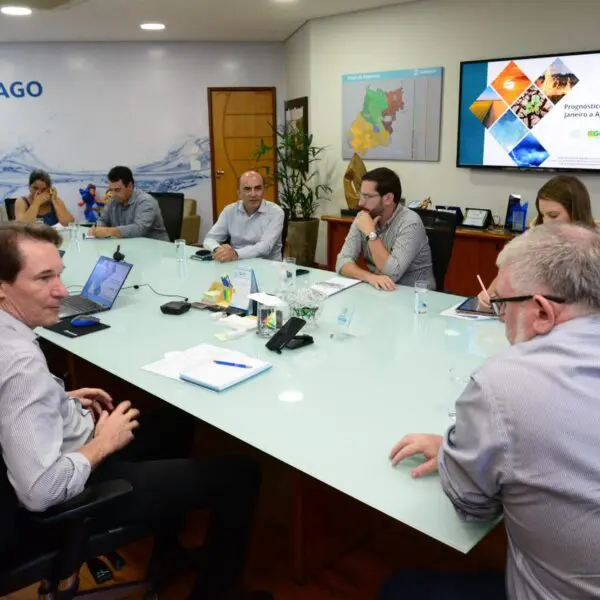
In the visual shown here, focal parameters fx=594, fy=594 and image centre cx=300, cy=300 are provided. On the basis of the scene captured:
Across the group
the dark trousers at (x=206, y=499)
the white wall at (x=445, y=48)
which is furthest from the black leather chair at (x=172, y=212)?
the dark trousers at (x=206, y=499)

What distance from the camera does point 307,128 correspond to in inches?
245

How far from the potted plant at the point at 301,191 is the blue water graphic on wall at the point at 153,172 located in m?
1.41

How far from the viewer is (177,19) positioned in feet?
18.7

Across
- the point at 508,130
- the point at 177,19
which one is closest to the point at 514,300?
the point at 508,130

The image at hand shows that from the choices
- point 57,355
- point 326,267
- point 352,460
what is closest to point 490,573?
point 352,460

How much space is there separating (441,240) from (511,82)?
1998 mm

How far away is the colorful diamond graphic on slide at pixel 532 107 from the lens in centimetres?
431

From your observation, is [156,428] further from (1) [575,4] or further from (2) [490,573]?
(1) [575,4]

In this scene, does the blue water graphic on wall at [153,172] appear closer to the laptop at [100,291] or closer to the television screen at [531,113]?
the television screen at [531,113]

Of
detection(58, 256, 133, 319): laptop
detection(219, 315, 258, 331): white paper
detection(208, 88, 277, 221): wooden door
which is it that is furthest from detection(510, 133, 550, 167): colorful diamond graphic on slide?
detection(208, 88, 277, 221): wooden door

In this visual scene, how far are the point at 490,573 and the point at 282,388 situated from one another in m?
0.75

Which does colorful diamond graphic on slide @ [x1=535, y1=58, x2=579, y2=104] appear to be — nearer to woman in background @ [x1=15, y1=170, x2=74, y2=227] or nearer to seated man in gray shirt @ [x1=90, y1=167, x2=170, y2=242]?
seated man in gray shirt @ [x1=90, y1=167, x2=170, y2=242]

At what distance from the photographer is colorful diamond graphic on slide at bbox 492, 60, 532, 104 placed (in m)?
4.39

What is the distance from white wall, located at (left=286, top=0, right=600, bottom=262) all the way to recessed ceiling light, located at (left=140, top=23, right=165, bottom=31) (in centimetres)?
145
